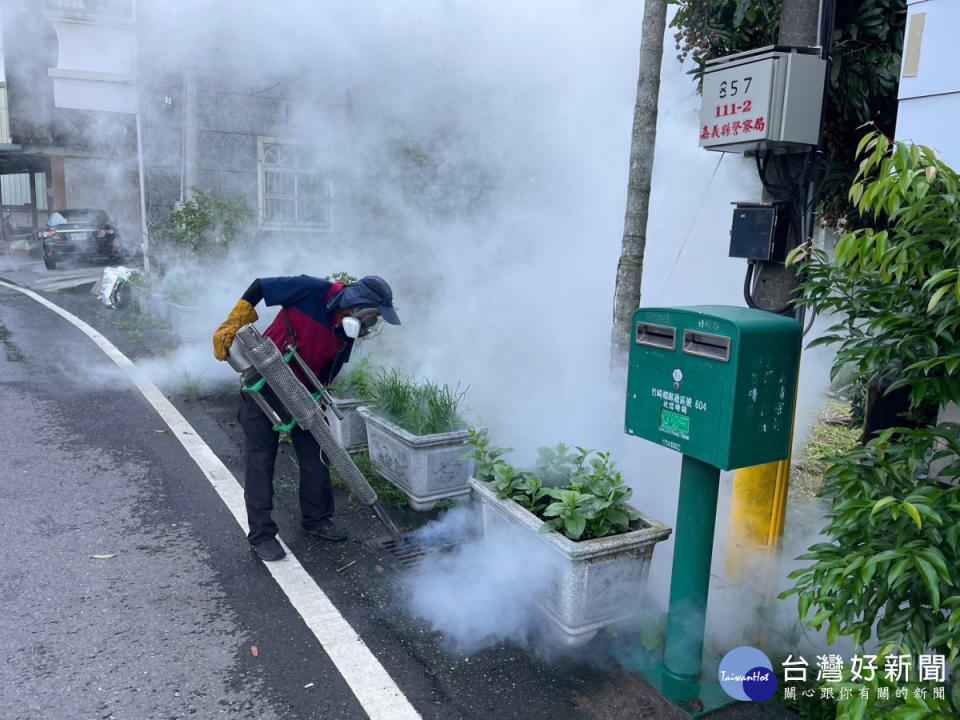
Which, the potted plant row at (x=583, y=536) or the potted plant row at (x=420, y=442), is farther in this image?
the potted plant row at (x=420, y=442)

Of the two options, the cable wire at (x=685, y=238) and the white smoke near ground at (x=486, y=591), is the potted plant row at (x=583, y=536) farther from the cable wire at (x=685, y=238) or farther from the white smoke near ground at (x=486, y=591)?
the cable wire at (x=685, y=238)

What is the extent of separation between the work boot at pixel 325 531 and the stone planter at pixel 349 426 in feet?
3.39

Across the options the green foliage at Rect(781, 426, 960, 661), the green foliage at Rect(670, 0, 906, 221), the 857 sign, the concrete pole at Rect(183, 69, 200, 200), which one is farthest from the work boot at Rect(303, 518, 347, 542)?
the concrete pole at Rect(183, 69, 200, 200)

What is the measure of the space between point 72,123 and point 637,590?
58.0ft

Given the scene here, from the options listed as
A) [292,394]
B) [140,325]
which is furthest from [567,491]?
[140,325]

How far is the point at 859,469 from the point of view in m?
1.79

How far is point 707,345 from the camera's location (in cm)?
231

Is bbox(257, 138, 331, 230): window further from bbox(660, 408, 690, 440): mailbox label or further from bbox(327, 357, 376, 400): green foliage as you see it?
bbox(660, 408, 690, 440): mailbox label

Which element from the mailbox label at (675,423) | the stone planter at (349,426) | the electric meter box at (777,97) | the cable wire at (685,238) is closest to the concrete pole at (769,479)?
the electric meter box at (777,97)

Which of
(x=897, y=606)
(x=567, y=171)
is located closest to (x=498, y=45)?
(x=567, y=171)

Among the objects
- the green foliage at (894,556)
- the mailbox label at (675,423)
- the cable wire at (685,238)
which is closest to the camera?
Answer: the green foliage at (894,556)

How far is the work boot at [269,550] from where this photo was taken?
328 centimetres

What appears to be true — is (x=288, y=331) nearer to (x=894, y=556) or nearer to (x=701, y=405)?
(x=701, y=405)

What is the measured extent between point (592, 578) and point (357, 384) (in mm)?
2522
